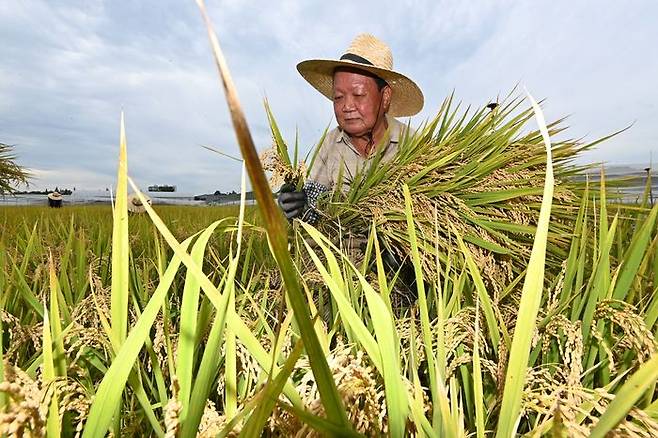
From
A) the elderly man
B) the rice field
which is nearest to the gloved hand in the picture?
the rice field

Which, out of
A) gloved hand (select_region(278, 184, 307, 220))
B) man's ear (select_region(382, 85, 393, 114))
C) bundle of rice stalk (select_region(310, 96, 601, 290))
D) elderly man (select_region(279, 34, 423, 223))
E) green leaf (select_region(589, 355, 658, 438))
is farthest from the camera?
man's ear (select_region(382, 85, 393, 114))

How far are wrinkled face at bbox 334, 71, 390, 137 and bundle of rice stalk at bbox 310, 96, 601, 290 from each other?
85 cm

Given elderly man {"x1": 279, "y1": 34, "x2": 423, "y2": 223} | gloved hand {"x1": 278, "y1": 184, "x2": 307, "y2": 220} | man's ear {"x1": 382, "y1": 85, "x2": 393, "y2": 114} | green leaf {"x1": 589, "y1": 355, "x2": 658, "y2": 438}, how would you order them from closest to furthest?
green leaf {"x1": 589, "y1": 355, "x2": 658, "y2": 438}
gloved hand {"x1": 278, "y1": 184, "x2": 307, "y2": 220}
elderly man {"x1": 279, "y1": 34, "x2": 423, "y2": 223}
man's ear {"x1": 382, "y1": 85, "x2": 393, "y2": 114}

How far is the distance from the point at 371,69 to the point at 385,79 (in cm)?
19

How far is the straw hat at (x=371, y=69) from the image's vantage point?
2381 mm

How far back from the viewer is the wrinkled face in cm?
238

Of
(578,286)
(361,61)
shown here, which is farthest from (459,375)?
(361,61)

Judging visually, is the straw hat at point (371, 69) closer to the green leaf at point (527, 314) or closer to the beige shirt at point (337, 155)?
the beige shirt at point (337, 155)

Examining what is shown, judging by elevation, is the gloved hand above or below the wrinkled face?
below

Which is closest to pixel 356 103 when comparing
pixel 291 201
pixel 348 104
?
pixel 348 104

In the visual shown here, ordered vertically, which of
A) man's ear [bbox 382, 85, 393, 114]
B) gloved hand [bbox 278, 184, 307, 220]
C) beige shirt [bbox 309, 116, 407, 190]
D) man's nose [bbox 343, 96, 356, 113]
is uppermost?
man's ear [bbox 382, 85, 393, 114]

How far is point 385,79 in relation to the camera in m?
2.51

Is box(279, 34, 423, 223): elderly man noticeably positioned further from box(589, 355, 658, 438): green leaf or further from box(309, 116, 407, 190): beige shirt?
box(589, 355, 658, 438): green leaf

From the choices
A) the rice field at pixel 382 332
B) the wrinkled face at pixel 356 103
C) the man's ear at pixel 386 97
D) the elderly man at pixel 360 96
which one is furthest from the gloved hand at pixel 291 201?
the man's ear at pixel 386 97
